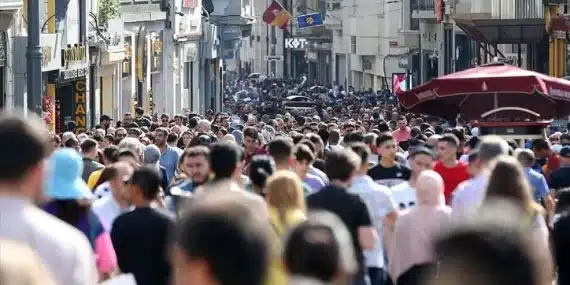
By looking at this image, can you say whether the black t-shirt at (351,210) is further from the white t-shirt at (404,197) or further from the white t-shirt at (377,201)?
the white t-shirt at (404,197)

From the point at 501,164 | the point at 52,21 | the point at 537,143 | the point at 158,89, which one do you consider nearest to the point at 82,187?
the point at 501,164

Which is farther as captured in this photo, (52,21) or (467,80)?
(52,21)

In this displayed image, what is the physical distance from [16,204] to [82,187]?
2.78 m

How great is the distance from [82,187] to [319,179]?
4583 millimetres

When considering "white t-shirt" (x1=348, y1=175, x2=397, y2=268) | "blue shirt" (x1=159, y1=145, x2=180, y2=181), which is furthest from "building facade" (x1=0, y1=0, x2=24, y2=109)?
"white t-shirt" (x1=348, y1=175, x2=397, y2=268)

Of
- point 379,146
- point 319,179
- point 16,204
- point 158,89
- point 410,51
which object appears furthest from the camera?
point 410,51

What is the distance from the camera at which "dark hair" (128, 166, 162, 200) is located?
9.03m

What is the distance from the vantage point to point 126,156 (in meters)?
13.3

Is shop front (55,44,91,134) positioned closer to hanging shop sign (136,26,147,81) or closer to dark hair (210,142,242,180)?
hanging shop sign (136,26,147,81)

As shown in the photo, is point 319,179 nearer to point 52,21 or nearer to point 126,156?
point 126,156

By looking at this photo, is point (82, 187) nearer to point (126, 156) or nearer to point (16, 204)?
point (16, 204)

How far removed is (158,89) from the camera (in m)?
55.7

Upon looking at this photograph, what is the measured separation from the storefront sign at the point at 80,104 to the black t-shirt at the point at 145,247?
29.5 metres

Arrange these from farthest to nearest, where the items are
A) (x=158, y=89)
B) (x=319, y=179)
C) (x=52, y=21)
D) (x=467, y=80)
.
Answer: (x=158, y=89)
(x=52, y=21)
(x=467, y=80)
(x=319, y=179)
